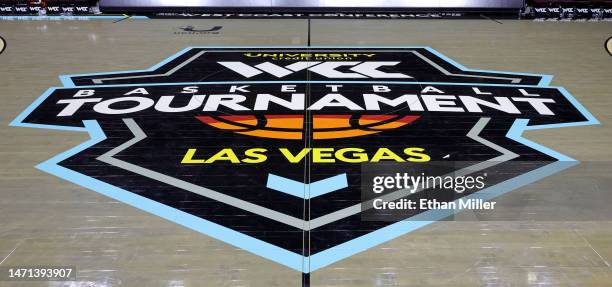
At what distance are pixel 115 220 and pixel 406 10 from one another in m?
9.90

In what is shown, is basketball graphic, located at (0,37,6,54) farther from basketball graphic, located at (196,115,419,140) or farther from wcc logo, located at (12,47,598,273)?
basketball graphic, located at (196,115,419,140)

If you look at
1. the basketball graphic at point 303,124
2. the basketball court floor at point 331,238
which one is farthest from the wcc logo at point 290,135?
the basketball court floor at point 331,238

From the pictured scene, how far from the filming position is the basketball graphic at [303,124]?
5.88 meters

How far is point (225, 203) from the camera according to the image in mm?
4516

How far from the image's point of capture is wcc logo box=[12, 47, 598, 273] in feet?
14.1

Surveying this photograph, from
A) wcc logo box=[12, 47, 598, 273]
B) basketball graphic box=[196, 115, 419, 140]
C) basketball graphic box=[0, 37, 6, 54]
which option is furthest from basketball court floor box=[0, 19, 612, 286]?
basketball graphic box=[0, 37, 6, 54]

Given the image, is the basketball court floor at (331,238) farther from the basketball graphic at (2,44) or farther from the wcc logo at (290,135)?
the basketball graphic at (2,44)

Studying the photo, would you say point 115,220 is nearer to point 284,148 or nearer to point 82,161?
point 82,161

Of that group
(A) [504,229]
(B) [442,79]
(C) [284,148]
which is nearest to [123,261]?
(C) [284,148]

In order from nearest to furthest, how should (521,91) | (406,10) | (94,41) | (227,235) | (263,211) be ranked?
(227,235), (263,211), (521,91), (94,41), (406,10)

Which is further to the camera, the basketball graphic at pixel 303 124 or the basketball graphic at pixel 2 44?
the basketball graphic at pixel 2 44

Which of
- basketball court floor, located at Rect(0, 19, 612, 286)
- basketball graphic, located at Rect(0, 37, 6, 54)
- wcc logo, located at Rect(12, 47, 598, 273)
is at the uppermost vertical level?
basketball graphic, located at Rect(0, 37, 6, 54)

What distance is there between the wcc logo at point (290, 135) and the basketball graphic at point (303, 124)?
0.8 inches

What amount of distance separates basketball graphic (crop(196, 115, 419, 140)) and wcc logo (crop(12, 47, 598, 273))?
2 centimetres
